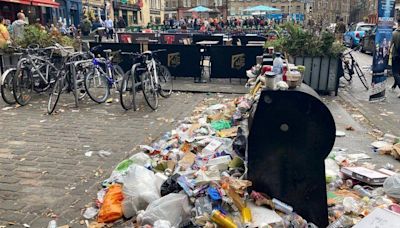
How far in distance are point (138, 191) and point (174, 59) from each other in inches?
306

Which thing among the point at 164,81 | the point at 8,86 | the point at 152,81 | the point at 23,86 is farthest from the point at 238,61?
the point at 8,86

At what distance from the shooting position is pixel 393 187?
3.66 meters

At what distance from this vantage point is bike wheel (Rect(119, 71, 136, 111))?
25.0 feet

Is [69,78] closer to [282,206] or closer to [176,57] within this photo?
[176,57]

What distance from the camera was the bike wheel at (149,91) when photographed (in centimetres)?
788

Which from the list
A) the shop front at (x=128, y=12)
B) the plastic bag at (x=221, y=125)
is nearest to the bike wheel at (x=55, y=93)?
the plastic bag at (x=221, y=125)

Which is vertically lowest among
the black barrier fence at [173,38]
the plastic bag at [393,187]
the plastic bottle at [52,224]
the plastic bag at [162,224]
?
the plastic bottle at [52,224]

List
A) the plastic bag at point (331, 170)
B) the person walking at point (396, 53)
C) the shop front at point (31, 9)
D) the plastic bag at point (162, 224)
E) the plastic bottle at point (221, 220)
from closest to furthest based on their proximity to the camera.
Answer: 1. the plastic bottle at point (221, 220)
2. the plastic bag at point (162, 224)
3. the plastic bag at point (331, 170)
4. the person walking at point (396, 53)
5. the shop front at point (31, 9)

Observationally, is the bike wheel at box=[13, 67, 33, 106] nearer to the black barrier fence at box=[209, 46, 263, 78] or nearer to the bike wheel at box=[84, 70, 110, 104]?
the bike wheel at box=[84, 70, 110, 104]

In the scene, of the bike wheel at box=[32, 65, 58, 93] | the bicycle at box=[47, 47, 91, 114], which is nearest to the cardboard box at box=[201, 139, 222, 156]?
the bicycle at box=[47, 47, 91, 114]

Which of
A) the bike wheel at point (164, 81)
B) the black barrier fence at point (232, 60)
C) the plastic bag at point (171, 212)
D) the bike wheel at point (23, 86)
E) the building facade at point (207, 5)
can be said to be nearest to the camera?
the plastic bag at point (171, 212)

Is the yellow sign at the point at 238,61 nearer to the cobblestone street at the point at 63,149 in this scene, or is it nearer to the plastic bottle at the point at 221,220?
the cobblestone street at the point at 63,149

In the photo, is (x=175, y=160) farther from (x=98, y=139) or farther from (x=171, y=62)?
(x=171, y=62)

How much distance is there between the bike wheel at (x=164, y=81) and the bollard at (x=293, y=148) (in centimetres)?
583
